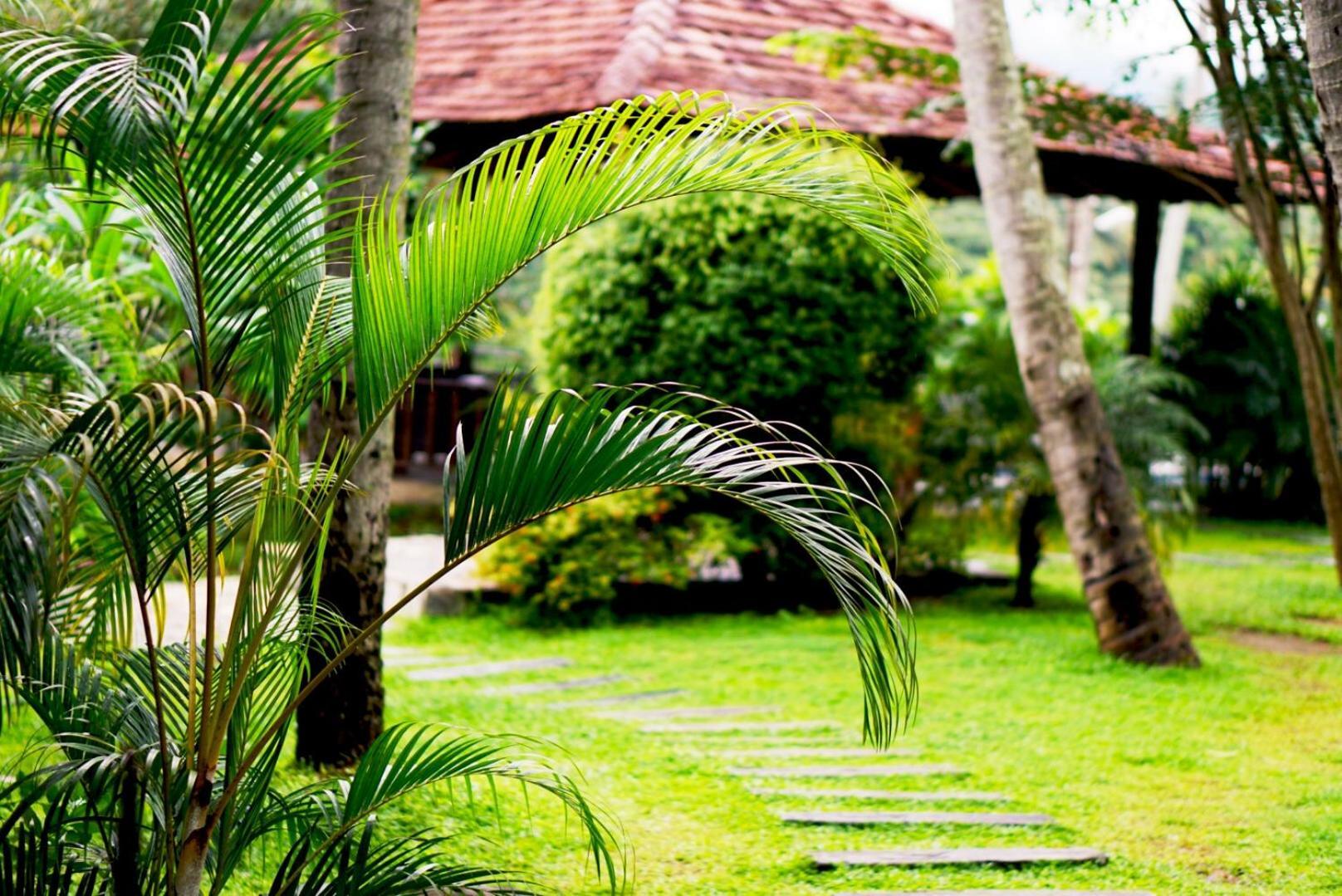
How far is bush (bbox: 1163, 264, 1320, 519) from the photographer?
1372cm

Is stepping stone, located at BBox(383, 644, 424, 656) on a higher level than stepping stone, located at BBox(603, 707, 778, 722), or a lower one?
lower

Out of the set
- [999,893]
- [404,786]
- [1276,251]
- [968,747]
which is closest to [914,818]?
[999,893]

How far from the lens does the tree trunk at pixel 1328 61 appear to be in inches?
117

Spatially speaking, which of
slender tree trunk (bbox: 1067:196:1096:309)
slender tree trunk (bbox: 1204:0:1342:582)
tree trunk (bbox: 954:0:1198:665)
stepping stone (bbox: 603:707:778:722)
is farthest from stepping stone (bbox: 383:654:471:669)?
slender tree trunk (bbox: 1067:196:1096:309)

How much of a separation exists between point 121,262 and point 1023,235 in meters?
4.21

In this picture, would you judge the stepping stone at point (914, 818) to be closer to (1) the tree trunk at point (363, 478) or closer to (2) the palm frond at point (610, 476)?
(1) the tree trunk at point (363, 478)

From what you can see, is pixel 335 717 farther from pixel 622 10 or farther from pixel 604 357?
pixel 622 10

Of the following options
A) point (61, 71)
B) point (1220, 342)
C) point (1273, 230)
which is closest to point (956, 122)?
point (1273, 230)

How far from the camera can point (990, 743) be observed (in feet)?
18.1

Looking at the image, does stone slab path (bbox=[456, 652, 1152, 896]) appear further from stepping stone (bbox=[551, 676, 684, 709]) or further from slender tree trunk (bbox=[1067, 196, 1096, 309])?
slender tree trunk (bbox=[1067, 196, 1096, 309])

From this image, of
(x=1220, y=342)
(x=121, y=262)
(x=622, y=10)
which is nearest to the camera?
(x=121, y=262)

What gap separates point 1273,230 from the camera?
7824mm

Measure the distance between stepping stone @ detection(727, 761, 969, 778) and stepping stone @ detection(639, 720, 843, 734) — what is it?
0.61 meters

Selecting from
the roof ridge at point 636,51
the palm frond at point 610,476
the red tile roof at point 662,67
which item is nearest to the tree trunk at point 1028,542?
the red tile roof at point 662,67
